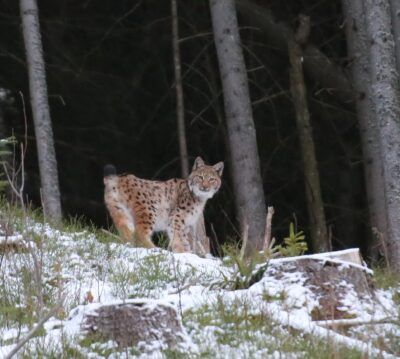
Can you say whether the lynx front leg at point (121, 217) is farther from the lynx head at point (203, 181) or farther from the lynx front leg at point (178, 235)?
the lynx head at point (203, 181)

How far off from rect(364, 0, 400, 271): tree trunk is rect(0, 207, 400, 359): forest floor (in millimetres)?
1893

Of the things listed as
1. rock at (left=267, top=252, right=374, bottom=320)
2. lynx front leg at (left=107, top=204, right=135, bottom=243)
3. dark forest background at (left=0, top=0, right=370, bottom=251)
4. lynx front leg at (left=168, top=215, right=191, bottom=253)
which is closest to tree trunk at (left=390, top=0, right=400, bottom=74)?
lynx front leg at (left=168, top=215, right=191, bottom=253)

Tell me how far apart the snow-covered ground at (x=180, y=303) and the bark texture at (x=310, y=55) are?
613 centimetres

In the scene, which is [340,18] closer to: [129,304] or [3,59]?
[3,59]

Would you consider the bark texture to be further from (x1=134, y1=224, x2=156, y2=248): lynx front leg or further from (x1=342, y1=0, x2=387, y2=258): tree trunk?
(x1=134, y1=224, x2=156, y2=248): lynx front leg

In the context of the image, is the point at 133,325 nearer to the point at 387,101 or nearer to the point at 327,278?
the point at 327,278

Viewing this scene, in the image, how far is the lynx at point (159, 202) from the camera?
1315cm

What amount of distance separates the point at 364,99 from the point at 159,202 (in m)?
3.28

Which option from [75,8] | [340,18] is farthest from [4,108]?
[340,18]

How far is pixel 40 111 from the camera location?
46.4ft

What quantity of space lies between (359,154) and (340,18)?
2.67 m

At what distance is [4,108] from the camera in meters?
18.2

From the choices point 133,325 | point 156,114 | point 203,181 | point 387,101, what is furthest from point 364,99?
point 133,325

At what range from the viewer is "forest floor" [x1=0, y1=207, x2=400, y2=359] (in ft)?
22.8
